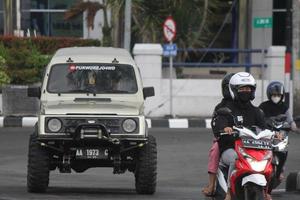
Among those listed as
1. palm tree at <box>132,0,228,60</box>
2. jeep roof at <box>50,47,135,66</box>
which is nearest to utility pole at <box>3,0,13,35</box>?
palm tree at <box>132,0,228,60</box>

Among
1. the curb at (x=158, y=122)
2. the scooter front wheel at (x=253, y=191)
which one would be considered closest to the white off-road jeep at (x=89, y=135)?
the scooter front wheel at (x=253, y=191)

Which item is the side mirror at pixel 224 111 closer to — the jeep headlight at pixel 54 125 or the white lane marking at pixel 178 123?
the jeep headlight at pixel 54 125

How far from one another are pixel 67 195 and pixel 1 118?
10.4 m

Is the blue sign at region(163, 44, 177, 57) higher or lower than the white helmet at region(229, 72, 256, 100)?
higher

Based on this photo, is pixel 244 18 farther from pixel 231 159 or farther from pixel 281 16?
pixel 231 159

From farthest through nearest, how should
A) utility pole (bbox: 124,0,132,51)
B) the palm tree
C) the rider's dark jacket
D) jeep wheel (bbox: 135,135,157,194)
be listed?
the palm tree → utility pole (bbox: 124,0,132,51) → jeep wheel (bbox: 135,135,157,194) → the rider's dark jacket

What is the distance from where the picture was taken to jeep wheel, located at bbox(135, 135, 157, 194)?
36.0 ft

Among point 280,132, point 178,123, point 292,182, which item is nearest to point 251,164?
point 280,132

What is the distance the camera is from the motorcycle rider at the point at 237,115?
7.96 meters

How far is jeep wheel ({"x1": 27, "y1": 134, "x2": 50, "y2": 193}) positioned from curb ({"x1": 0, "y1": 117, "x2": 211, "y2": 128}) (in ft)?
32.2

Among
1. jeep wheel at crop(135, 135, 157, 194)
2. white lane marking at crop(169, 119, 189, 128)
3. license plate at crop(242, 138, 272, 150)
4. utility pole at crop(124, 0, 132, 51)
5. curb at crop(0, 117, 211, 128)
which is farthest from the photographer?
utility pole at crop(124, 0, 132, 51)

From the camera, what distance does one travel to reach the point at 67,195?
426 inches

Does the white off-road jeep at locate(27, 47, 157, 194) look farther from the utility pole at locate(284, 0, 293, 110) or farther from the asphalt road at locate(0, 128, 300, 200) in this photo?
the utility pole at locate(284, 0, 293, 110)

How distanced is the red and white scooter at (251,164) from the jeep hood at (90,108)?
3.35m
